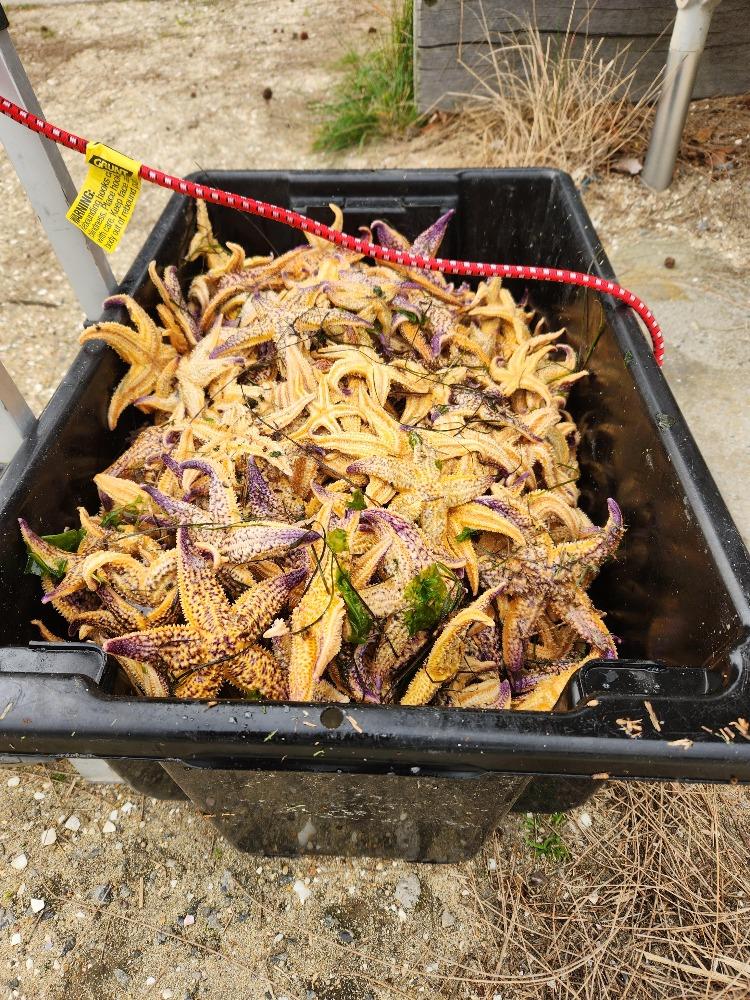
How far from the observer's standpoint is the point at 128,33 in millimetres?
6824

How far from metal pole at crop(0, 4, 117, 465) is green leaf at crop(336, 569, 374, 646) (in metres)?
1.03

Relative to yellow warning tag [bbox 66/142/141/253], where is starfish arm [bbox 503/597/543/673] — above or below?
below

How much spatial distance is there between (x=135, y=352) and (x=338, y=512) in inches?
37.0

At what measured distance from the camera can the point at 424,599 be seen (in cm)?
Answer: 150

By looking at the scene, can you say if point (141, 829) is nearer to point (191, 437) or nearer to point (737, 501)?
point (191, 437)

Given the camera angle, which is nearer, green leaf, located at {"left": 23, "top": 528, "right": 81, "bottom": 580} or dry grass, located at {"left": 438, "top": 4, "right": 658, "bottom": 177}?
green leaf, located at {"left": 23, "top": 528, "right": 81, "bottom": 580}

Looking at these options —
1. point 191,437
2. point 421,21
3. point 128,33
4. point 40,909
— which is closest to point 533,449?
point 191,437

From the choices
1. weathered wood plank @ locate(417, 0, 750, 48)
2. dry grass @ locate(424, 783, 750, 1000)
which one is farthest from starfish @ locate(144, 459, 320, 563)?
weathered wood plank @ locate(417, 0, 750, 48)

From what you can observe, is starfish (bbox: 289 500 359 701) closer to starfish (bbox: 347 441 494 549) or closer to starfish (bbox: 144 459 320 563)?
starfish (bbox: 144 459 320 563)

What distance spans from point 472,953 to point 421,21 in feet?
16.1

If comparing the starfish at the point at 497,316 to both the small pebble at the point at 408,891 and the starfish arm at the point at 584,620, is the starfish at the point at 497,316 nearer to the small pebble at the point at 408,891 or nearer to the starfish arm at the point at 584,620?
the starfish arm at the point at 584,620

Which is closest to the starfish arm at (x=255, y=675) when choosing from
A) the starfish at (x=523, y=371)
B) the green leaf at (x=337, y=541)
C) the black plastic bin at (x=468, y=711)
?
the black plastic bin at (x=468, y=711)

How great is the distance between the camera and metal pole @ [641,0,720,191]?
3.46 meters

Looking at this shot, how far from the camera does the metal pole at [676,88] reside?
3.46m
